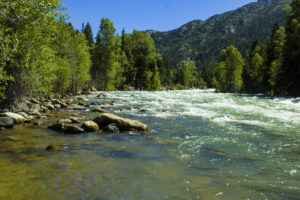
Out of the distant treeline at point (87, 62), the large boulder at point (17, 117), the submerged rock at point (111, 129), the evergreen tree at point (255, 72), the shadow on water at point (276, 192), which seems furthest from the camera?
the evergreen tree at point (255, 72)

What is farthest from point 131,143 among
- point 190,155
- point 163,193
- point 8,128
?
point 8,128

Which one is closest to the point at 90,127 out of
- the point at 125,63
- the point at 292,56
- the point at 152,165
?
the point at 152,165

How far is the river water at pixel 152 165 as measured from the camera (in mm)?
4707

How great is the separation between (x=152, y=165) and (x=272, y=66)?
45.8 meters

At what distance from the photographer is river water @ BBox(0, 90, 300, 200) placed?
15.4ft

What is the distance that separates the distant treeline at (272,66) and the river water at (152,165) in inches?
1229

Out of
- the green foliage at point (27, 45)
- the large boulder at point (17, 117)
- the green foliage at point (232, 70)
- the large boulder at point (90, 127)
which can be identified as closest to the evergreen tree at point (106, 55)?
the green foliage at point (232, 70)

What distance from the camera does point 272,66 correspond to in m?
44.0

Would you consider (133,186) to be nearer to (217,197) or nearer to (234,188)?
(217,197)

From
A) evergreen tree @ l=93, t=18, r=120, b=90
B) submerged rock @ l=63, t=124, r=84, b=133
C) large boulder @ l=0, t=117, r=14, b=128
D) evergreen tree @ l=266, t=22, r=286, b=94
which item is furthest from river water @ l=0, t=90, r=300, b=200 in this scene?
evergreen tree @ l=93, t=18, r=120, b=90

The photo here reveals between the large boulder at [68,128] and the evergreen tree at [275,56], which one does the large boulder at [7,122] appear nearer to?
the large boulder at [68,128]

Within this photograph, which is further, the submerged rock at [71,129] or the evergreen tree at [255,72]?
the evergreen tree at [255,72]

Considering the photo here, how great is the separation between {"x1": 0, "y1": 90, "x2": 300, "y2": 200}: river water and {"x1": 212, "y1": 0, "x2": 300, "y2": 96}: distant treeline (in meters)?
31.2

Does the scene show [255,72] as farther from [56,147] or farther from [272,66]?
[56,147]
